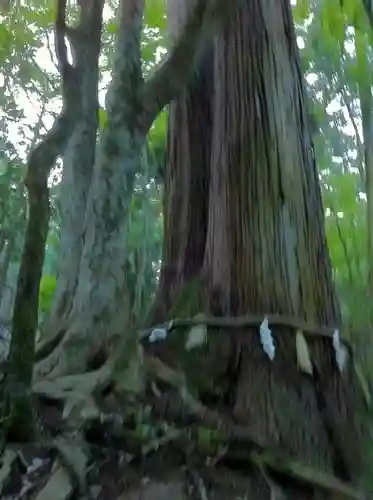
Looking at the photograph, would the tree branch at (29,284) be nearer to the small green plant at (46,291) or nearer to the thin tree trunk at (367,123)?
the small green plant at (46,291)

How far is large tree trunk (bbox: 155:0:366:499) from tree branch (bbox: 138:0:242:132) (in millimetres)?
381

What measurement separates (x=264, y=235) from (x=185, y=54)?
55 cm

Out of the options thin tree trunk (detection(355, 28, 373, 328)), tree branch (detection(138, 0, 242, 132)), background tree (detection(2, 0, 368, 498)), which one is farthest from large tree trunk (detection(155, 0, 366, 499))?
thin tree trunk (detection(355, 28, 373, 328))

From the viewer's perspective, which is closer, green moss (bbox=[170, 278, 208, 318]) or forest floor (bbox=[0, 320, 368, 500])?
forest floor (bbox=[0, 320, 368, 500])

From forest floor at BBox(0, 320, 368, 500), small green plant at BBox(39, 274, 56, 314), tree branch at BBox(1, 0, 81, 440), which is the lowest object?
forest floor at BBox(0, 320, 368, 500)

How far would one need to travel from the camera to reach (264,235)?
202 centimetres

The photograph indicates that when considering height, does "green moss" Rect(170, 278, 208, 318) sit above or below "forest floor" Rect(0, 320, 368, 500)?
above

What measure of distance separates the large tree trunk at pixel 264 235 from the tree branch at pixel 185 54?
0.38m

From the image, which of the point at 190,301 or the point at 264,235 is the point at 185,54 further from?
the point at 190,301

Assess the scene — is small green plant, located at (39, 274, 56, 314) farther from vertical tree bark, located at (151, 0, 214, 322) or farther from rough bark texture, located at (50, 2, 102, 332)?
vertical tree bark, located at (151, 0, 214, 322)

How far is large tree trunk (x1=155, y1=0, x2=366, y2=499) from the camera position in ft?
5.98

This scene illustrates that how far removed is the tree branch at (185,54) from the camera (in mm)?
1795

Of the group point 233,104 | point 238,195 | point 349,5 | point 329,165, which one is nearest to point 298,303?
point 238,195

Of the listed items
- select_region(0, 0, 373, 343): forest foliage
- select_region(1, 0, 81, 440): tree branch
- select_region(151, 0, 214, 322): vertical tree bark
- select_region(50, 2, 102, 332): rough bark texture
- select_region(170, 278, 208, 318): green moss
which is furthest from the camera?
select_region(0, 0, 373, 343): forest foliage
